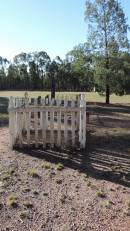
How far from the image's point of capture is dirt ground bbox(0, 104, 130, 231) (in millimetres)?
4855

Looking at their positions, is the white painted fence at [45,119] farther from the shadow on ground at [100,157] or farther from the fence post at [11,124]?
the shadow on ground at [100,157]

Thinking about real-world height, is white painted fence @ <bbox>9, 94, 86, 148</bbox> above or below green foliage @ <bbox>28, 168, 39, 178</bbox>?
above

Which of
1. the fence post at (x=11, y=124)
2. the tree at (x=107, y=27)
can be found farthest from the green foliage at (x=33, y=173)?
the tree at (x=107, y=27)

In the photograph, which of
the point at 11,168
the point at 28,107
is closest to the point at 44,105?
the point at 28,107

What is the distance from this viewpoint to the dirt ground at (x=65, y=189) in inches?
191

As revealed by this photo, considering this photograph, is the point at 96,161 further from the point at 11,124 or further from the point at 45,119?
the point at 11,124

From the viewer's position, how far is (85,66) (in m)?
28.1

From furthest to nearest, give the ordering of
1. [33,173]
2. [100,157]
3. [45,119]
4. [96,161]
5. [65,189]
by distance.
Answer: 1. [45,119]
2. [100,157]
3. [96,161]
4. [33,173]
5. [65,189]

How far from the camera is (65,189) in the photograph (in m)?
6.06

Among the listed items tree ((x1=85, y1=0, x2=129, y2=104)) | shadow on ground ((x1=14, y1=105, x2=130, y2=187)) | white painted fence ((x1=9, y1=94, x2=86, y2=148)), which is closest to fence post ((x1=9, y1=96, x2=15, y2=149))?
white painted fence ((x1=9, y1=94, x2=86, y2=148))

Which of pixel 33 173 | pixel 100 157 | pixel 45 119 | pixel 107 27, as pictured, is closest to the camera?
pixel 33 173

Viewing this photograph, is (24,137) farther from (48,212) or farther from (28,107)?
(48,212)

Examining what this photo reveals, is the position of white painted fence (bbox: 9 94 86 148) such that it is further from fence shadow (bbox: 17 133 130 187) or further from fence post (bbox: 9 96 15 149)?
fence shadow (bbox: 17 133 130 187)

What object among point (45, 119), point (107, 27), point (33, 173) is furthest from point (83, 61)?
point (33, 173)
